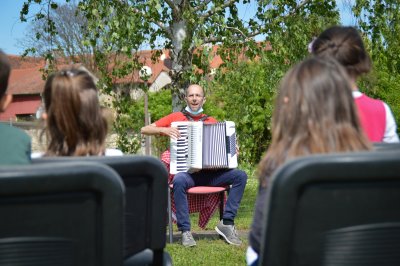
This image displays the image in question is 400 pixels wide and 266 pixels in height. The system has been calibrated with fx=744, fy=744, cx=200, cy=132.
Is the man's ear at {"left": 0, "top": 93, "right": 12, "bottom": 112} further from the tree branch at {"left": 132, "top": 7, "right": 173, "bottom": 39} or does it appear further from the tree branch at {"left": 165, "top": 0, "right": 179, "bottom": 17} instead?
the tree branch at {"left": 165, "top": 0, "right": 179, "bottom": 17}

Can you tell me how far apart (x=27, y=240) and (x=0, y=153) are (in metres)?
0.49

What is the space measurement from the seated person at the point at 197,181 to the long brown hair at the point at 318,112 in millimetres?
4306

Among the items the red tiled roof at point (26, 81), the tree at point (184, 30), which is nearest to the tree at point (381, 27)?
the tree at point (184, 30)

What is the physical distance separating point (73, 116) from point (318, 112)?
0.91 m

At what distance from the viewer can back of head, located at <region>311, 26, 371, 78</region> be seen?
3.02m

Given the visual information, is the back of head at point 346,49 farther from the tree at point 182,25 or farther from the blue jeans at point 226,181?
the tree at point 182,25

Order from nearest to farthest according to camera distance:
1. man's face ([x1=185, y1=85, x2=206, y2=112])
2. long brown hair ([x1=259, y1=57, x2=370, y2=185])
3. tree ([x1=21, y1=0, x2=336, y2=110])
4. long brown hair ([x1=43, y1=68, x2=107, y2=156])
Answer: long brown hair ([x1=259, y1=57, x2=370, y2=185])
long brown hair ([x1=43, y1=68, x2=107, y2=156])
man's face ([x1=185, y1=85, x2=206, y2=112])
tree ([x1=21, y1=0, x2=336, y2=110])

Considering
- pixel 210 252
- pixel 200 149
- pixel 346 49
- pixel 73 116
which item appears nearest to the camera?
pixel 73 116

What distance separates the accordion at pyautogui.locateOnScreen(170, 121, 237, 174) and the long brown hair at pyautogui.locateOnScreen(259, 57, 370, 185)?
4412 millimetres

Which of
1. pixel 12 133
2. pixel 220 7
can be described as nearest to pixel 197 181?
pixel 12 133

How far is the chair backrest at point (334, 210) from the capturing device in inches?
70.2

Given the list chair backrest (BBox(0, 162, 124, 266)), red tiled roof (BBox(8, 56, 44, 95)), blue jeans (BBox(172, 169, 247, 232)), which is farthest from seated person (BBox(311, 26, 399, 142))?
red tiled roof (BBox(8, 56, 44, 95))

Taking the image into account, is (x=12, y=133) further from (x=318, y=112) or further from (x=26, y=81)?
(x=26, y=81)

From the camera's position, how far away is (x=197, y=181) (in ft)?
22.0
